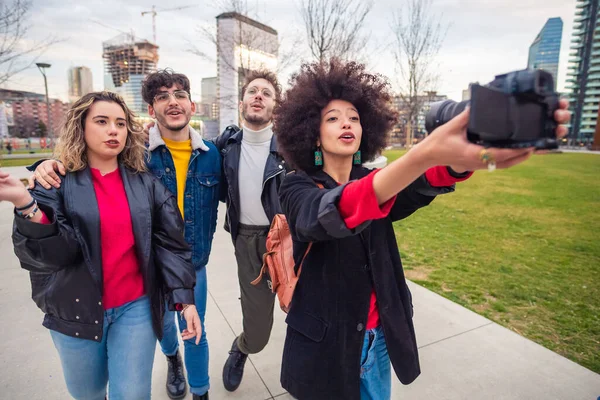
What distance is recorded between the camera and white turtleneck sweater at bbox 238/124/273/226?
8.69 feet

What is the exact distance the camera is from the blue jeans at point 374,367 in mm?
1524

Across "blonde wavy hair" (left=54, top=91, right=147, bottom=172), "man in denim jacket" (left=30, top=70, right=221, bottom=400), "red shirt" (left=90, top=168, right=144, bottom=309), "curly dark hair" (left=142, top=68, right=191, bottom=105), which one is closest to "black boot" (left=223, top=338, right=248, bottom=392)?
"man in denim jacket" (left=30, top=70, right=221, bottom=400)

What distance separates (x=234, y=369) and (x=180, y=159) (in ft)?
5.11

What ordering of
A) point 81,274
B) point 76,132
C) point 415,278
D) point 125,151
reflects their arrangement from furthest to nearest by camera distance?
point 415,278
point 125,151
point 76,132
point 81,274

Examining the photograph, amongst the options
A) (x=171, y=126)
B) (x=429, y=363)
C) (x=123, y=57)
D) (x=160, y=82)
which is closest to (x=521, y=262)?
(x=429, y=363)

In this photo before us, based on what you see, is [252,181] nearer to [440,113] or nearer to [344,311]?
[344,311]

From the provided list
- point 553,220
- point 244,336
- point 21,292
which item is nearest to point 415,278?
point 244,336

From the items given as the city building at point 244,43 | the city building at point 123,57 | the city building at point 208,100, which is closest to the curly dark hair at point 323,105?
the city building at point 244,43

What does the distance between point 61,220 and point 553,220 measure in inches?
356

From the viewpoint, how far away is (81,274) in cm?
168

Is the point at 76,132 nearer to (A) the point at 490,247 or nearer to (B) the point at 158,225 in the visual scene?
(B) the point at 158,225

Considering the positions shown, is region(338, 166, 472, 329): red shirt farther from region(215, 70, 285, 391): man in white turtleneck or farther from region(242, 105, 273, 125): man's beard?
region(242, 105, 273, 125): man's beard

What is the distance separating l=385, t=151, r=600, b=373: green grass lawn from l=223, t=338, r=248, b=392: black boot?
2.47 m

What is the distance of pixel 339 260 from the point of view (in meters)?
1.46
